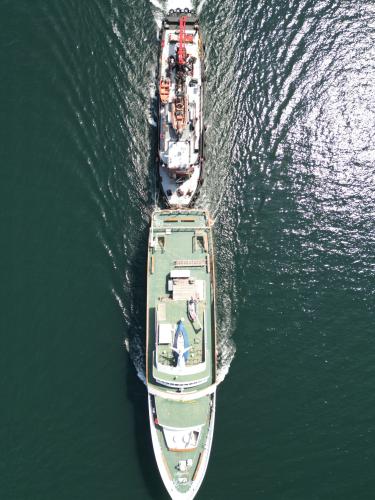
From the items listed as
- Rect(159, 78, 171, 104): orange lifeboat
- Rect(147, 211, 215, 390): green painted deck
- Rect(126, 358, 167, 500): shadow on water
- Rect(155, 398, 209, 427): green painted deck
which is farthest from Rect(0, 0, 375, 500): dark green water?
Rect(159, 78, 171, 104): orange lifeboat

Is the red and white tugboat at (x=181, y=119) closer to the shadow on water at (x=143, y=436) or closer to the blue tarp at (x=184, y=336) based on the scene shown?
the blue tarp at (x=184, y=336)

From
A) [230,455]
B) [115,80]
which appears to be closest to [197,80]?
[115,80]

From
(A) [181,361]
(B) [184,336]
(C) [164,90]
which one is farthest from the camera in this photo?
(C) [164,90]

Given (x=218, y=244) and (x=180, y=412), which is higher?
(x=218, y=244)

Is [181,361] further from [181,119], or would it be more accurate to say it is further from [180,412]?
[181,119]

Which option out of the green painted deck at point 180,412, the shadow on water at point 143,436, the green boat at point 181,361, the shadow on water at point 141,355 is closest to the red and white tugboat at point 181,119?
the shadow on water at point 141,355

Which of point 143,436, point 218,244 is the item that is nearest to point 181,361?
point 143,436

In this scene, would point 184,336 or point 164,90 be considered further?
point 164,90
